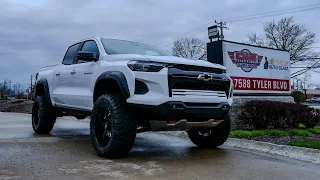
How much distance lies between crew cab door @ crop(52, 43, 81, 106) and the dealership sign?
600 cm

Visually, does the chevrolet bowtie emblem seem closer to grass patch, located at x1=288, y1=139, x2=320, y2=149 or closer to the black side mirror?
the black side mirror

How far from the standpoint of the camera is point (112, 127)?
505cm

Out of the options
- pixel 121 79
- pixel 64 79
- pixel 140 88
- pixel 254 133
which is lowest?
pixel 254 133

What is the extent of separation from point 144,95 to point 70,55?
330 cm

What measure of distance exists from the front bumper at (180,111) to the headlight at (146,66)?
1.74 feet

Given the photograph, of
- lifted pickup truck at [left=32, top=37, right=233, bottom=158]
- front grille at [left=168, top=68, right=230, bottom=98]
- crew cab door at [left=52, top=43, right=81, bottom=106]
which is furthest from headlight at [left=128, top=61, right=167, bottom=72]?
crew cab door at [left=52, top=43, right=81, bottom=106]

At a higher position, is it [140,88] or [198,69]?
[198,69]

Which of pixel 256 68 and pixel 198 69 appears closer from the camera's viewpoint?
pixel 198 69

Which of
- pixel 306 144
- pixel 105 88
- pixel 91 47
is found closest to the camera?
pixel 105 88

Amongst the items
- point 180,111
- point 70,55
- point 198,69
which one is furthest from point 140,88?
point 70,55

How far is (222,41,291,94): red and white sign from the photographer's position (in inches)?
487

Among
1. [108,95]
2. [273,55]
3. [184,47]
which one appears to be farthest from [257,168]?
[184,47]

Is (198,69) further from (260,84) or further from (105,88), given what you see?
(260,84)

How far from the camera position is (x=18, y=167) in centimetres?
457
